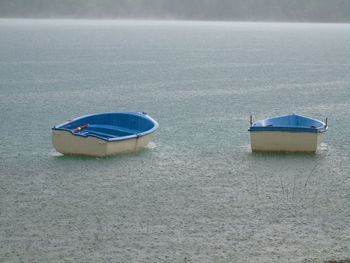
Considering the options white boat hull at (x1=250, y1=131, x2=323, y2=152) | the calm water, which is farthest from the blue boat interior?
white boat hull at (x1=250, y1=131, x2=323, y2=152)

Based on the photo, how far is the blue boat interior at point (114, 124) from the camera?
41750 mm

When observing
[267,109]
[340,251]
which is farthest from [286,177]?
[267,109]

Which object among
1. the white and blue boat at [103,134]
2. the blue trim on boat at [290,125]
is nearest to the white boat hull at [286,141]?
the blue trim on boat at [290,125]

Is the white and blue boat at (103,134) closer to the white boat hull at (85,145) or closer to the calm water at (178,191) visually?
the white boat hull at (85,145)

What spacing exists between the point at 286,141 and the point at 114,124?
10.6m

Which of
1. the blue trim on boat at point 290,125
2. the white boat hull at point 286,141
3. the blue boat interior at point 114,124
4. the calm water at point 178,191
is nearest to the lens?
the calm water at point 178,191

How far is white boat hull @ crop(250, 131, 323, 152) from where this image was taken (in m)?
39.8

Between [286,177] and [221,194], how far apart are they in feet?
15.3

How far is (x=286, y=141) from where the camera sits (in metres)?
39.9

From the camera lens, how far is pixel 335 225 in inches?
1103

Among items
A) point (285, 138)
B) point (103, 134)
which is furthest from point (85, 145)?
point (285, 138)

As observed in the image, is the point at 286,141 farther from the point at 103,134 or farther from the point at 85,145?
the point at 85,145

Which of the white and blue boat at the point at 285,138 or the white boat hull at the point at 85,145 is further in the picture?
the white and blue boat at the point at 285,138

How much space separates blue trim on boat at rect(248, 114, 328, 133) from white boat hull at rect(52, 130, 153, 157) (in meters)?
7.56
